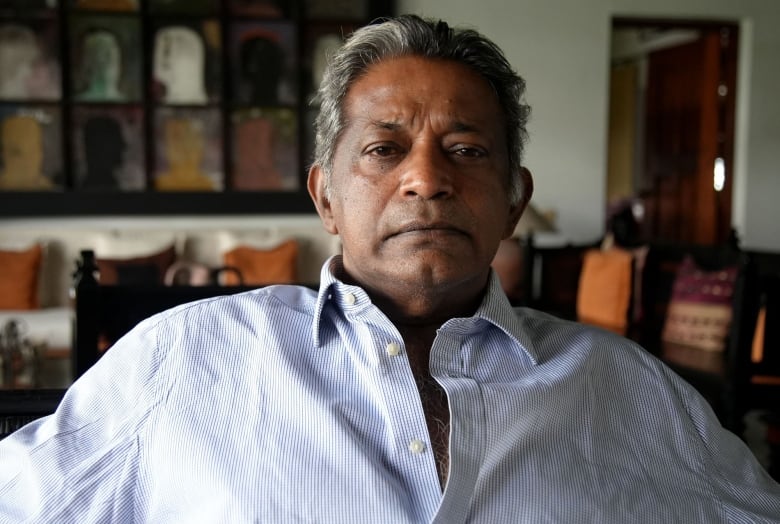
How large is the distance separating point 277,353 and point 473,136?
0.44 metres

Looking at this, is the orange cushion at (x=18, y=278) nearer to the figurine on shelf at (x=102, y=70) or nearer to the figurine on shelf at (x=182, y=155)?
the figurine on shelf at (x=182, y=155)

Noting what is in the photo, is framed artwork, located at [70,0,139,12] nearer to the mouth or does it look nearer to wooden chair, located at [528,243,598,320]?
wooden chair, located at [528,243,598,320]

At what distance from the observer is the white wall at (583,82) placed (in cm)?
546

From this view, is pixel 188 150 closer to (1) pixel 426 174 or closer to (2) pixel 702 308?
(2) pixel 702 308

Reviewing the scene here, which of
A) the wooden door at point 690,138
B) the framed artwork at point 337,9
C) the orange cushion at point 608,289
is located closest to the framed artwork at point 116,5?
the framed artwork at point 337,9

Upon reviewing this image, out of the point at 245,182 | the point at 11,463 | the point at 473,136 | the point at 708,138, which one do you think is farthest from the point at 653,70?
the point at 11,463

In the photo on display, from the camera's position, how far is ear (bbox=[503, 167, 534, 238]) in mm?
1451

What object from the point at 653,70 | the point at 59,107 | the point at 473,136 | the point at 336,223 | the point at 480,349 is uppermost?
the point at 653,70

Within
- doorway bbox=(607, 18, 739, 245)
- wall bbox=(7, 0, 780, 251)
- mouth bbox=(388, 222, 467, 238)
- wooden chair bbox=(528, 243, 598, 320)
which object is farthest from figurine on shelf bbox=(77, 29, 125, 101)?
mouth bbox=(388, 222, 467, 238)

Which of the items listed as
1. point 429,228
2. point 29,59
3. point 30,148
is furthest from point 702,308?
point 29,59

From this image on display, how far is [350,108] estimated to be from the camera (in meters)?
1.37

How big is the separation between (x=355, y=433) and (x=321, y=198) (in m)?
0.48

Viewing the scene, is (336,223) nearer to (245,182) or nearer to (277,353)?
(277,353)

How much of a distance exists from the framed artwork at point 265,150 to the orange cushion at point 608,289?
194 centimetres
